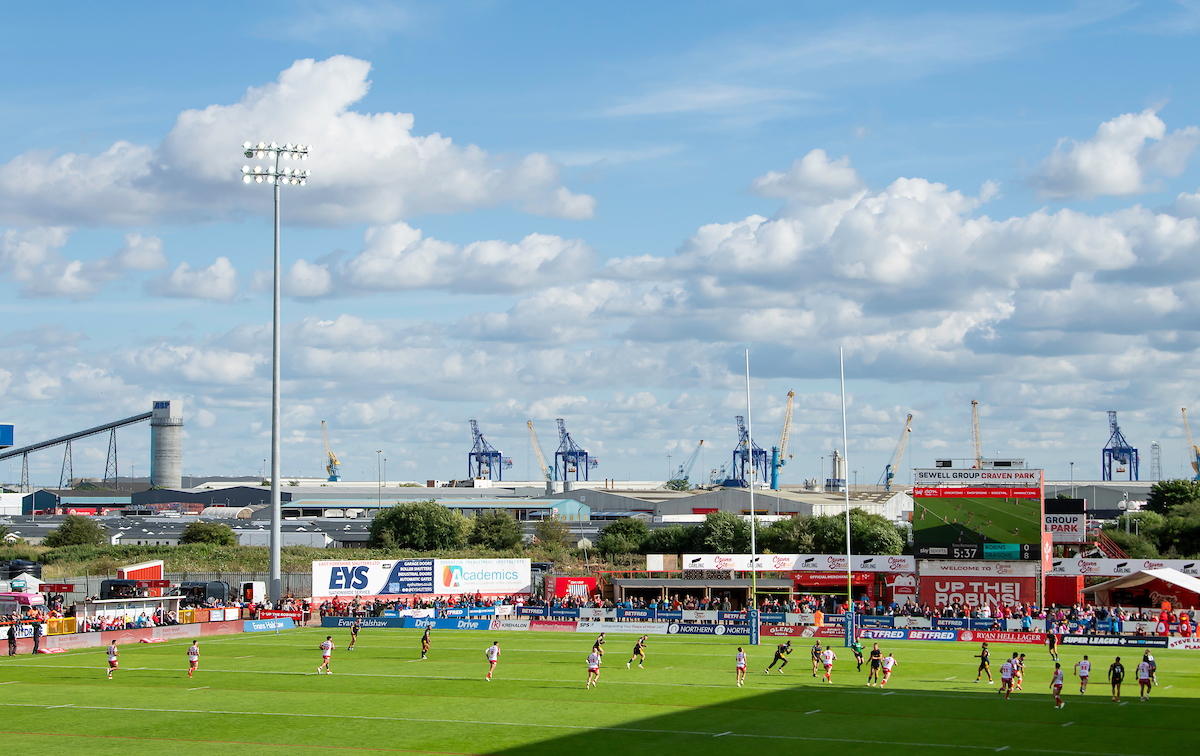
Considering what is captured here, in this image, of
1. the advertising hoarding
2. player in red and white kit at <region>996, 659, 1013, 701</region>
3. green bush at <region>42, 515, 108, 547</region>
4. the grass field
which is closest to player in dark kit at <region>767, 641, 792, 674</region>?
the grass field

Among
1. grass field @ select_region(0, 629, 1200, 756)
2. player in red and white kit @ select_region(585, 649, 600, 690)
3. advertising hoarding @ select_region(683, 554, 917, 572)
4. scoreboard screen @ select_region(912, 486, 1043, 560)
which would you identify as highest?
scoreboard screen @ select_region(912, 486, 1043, 560)

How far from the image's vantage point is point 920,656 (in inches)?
2034

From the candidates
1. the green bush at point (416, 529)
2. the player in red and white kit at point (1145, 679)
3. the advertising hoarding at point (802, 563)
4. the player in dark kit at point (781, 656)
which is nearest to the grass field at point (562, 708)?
the player in dark kit at point (781, 656)

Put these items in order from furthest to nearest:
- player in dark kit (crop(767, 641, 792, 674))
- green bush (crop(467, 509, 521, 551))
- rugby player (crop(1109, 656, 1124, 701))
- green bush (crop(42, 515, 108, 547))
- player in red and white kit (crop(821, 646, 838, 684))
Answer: green bush (crop(467, 509, 521, 551)) → green bush (crop(42, 515, 108, 547)) → player in dark kit (crop(767, 641, 792, 674)) → player in red and white kit (crop(821, 646, 838, 684)) → rugby player (crop(1109, 656, 1124, 701))

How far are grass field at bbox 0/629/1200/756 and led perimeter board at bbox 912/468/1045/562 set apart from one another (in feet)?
55.6

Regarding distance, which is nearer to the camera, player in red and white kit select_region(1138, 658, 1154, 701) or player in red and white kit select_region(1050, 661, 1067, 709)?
player in red and white kit select_region(1050, 661, 1067, 709)

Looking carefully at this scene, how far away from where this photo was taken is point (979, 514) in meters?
71.2

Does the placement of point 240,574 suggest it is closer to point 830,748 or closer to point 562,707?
point 562,707

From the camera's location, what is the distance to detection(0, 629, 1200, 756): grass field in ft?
100

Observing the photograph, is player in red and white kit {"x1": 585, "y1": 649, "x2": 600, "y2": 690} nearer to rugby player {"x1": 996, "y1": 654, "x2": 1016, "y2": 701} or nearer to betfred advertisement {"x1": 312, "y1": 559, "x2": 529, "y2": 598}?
rugby player {"x1": 996, "y1": 654, "x2": 1016, "y2": 701}

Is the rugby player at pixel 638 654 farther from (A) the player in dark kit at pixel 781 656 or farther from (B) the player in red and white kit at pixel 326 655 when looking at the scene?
(B) the player in red and white kit at pixel 326 655

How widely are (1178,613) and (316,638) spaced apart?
45.0 m

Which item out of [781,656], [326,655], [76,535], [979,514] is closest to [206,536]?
[76,535]

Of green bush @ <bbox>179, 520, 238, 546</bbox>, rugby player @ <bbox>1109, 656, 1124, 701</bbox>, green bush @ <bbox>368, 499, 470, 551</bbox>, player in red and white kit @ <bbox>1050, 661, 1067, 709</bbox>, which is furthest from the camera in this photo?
green bush @ <bbox>179, 520, 238, 546</bbox>
